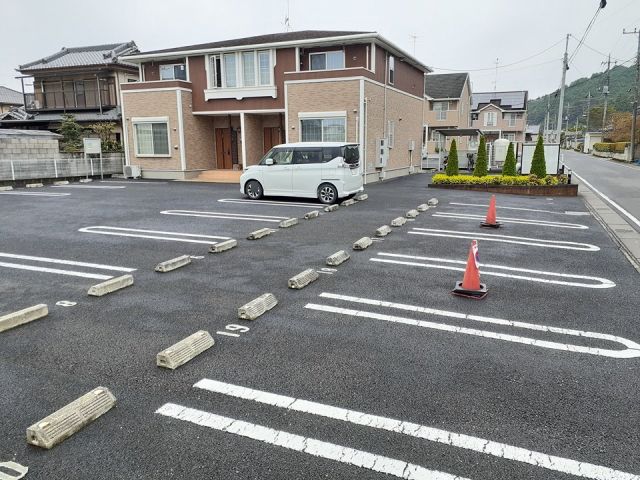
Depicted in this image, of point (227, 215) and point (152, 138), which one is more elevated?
point (152, 138)

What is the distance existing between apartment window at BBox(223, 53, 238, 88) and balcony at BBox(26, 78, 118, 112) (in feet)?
44.2

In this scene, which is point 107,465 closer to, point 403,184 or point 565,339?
point 565,339

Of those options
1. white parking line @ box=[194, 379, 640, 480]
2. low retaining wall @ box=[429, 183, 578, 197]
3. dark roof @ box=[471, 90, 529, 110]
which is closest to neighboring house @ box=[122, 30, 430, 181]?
low retaining wall @ box=[429, 183, 578, 197]

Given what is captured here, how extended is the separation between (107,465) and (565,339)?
4.25 meters

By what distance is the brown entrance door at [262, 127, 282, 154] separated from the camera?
919 inches

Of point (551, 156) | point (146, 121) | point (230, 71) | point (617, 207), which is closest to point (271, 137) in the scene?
point (230, 71)

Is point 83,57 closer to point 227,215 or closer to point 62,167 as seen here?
point 62,167

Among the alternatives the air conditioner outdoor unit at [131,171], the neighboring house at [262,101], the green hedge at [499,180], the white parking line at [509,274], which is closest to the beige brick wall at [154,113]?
the neighboring house at [262,101]

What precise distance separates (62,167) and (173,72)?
722cm

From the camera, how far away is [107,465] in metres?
2.85

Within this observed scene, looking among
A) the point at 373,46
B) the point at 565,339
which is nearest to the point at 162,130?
the point at 373,46

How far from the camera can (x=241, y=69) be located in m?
21.8

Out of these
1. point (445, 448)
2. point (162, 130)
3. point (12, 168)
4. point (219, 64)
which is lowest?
point (445, 448)

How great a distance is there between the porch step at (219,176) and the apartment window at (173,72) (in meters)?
5.02
